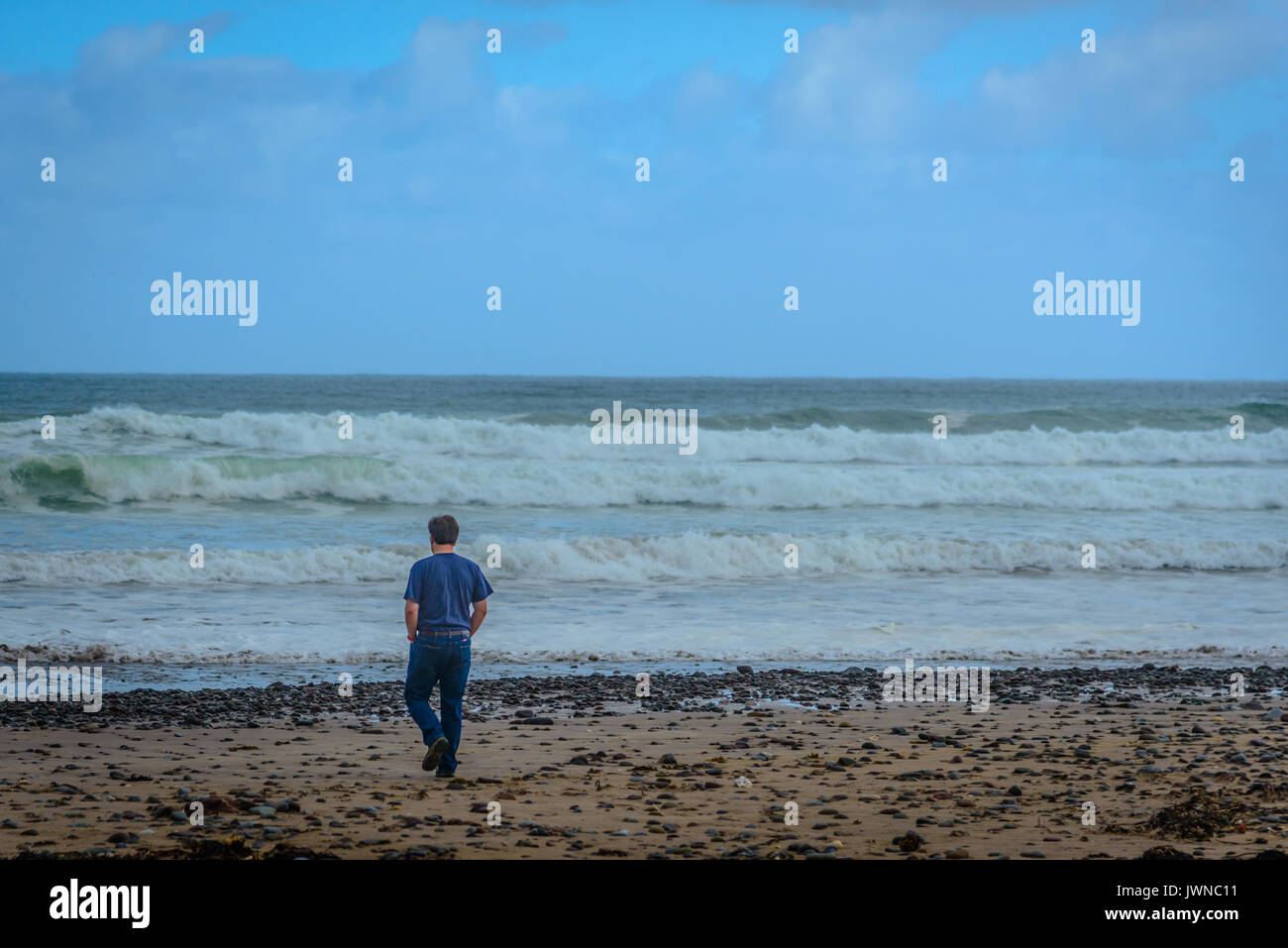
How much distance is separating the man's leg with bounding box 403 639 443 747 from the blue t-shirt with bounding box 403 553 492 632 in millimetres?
150

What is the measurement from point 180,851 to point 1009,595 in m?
12.3

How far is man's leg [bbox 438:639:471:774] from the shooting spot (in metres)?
7.02

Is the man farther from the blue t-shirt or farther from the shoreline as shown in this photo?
the shoreline

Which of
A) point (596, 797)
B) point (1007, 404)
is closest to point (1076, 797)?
point (596, 797)

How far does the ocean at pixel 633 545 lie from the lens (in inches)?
479

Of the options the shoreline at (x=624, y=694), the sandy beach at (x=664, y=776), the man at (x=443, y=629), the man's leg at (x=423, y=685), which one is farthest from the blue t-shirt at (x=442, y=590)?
the shoreline at (x=624, y=694)

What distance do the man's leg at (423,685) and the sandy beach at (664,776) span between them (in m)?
0.28

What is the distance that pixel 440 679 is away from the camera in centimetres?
712

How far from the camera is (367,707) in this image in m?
9.09

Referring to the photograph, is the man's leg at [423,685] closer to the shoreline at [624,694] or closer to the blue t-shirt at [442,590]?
the blue t-shirt at [442,590]

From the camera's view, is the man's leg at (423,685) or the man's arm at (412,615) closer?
the man's arm at (412,615)

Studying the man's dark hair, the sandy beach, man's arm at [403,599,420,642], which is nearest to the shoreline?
the sandy beach

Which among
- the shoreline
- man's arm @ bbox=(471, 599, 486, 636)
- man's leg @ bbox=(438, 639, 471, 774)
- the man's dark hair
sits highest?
the man's dark hair
